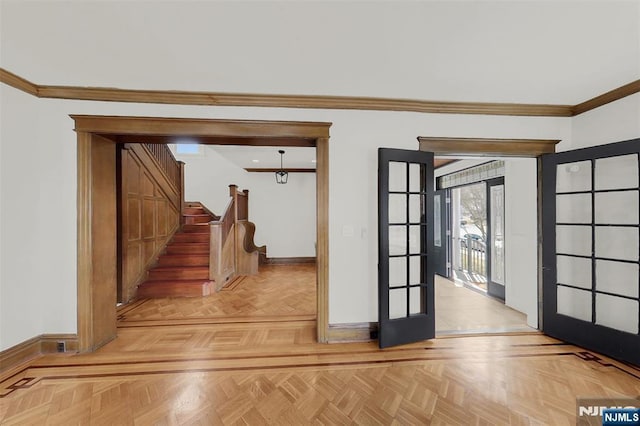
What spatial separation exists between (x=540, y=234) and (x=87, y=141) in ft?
16.7

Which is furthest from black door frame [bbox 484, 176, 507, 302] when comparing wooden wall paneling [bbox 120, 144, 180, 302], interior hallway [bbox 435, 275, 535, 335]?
wooden wall paneling [bbox 120, 144, 180, 302]

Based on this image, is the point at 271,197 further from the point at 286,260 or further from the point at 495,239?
the point at 495,239

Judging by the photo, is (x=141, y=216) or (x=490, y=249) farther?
(x=490, y=249)

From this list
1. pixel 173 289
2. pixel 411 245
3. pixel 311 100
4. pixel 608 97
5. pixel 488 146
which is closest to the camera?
pixel 608 97

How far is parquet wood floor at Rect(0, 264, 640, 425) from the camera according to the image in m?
1.77

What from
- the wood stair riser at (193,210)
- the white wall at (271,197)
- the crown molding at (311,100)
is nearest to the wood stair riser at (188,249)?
the wood stair riser at (193,210)

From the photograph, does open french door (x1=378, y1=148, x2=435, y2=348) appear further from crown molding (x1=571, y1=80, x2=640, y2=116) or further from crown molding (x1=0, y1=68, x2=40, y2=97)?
crown molding (x1=0, y1=68, x2=40, y2=97)

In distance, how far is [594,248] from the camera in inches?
103

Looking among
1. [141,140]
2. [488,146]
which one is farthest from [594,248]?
[141,140]

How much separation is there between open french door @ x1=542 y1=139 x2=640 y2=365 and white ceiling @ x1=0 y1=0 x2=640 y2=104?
78cm

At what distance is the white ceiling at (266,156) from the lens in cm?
488

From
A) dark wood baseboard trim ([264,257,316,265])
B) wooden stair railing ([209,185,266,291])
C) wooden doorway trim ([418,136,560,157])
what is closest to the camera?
wooden doorway trim ([418,136,560,157])

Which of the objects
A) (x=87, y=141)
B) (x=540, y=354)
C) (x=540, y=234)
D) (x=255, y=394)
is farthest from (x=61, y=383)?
(x=540, y=234)

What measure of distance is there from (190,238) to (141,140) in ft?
9.14
